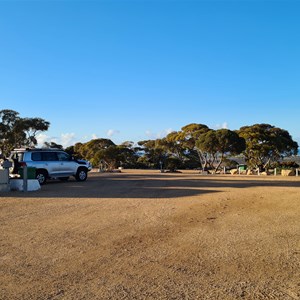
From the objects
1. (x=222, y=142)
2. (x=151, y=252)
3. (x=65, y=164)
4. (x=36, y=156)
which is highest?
(x=222, y=142)

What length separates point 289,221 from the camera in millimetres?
8281

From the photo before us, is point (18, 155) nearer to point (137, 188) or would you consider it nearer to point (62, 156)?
point (62, 156)

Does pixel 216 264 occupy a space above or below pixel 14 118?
below

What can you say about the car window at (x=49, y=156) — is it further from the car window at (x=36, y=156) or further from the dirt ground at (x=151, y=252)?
the dirt ground at (x=151, y=252)

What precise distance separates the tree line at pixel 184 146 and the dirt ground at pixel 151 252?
2903 cm

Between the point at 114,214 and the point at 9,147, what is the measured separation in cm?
3548

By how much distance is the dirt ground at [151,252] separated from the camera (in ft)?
14.2

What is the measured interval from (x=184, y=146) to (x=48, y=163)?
3065cm

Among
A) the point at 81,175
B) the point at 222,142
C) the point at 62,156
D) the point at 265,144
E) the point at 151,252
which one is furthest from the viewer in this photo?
the point at 265,144

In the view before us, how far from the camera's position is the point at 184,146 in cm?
4847

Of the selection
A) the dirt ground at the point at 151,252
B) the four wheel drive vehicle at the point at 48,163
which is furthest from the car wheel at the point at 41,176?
the dirt ground at the point at 151,252

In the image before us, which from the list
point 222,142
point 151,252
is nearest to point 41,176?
point 151,252

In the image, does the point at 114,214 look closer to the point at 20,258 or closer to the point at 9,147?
the point at 20,258

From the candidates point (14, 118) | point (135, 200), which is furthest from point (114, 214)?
point (14, 118)
